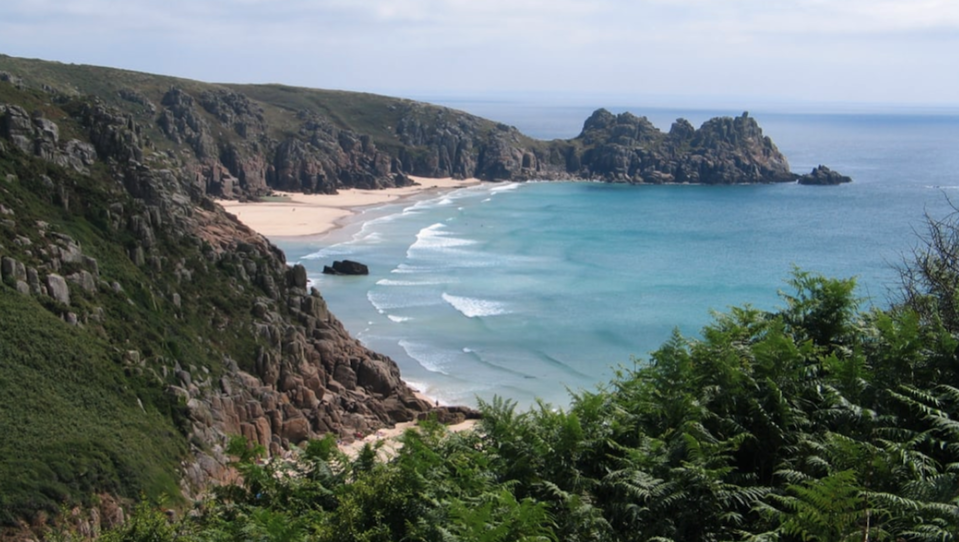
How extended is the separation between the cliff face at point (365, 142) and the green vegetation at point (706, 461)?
10410cm

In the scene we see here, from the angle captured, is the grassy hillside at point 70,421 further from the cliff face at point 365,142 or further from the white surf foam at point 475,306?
the cliff face at point 365,142

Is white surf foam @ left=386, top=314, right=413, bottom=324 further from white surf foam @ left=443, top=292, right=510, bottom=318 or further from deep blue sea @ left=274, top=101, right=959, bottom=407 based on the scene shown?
white surf foam @ left=443, top=292, right=510, bottom=318

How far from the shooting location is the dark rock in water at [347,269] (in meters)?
67.7

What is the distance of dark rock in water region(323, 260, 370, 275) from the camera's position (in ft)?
222

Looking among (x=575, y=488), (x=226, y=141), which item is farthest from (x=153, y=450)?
(x=226, y=141)

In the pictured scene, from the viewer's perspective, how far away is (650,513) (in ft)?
33.6

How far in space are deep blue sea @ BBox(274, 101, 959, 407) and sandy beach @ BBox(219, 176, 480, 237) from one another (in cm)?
388

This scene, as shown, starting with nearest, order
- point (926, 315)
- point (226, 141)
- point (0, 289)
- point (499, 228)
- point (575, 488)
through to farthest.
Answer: point (575, 488)
point (926, 315)
point (0, 289)
point (499, 228)
point (226, 141)

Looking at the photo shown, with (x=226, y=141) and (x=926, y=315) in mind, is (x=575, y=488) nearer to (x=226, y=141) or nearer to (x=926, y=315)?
(x=926, y=315)

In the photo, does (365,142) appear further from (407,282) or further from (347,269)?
(407,282)

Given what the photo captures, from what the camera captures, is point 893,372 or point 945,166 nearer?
point 893,372

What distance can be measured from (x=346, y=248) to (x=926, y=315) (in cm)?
6864

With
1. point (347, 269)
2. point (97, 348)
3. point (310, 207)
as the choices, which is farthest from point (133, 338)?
point (310, 207)

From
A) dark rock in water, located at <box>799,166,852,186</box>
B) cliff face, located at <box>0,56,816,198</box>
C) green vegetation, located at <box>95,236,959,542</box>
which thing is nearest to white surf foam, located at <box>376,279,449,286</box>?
green vegetation, located at <box>95,236,959,542</box>
